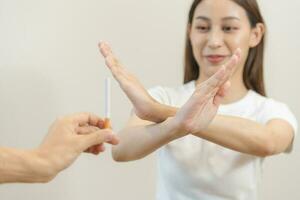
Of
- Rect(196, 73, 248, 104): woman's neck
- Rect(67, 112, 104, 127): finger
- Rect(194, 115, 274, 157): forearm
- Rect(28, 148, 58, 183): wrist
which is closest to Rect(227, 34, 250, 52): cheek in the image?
Rect(196, 73, 248, 104): woman's neck

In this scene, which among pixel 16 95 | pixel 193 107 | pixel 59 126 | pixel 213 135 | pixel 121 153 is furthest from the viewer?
pixel 16 95

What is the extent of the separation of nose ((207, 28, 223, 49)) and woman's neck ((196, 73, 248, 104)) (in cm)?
12

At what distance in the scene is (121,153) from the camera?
1229 mm

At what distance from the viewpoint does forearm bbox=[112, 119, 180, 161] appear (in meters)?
1.08

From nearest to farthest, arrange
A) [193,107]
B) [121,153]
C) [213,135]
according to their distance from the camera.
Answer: [193,107] → [213,135] → [121,153]

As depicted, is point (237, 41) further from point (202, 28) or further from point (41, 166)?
point (41, 166)

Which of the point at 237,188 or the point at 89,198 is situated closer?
the point at 237,188

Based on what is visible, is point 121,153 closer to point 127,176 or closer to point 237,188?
point 237,188

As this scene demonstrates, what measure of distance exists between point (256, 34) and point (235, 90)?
175 millimetres

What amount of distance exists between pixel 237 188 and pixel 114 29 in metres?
0.72

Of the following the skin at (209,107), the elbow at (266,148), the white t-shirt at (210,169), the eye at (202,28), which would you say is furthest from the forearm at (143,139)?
the eye at (202,28)

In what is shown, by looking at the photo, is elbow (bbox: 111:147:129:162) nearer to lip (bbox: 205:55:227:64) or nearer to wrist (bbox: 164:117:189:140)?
wrist (bbox: 164:117:189:140)

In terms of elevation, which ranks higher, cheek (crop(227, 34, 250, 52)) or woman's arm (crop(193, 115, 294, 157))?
cheek (crop(227, 34, 250, 52))

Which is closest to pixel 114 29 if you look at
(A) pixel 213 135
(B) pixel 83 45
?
(B) pixel 83 45
